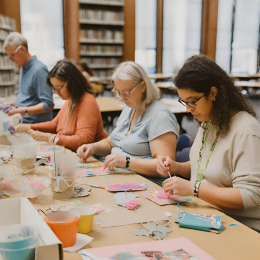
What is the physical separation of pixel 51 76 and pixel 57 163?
1407mm

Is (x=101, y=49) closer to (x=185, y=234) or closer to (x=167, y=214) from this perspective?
(x=167, y=214)

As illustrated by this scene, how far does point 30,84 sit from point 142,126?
184 centimetres

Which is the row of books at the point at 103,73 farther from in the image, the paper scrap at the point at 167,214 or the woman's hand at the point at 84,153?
the paper scrap at the point at 167,214

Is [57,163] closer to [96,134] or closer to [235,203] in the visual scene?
[235,203]

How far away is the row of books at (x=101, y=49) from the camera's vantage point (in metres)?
9.20

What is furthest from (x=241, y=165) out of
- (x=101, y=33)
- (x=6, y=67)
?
(x=101, y=33)

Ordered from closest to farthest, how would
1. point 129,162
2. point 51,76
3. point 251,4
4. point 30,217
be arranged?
1. point 30,217
2. point 129,162
3. point 51,76
4. point 251,4

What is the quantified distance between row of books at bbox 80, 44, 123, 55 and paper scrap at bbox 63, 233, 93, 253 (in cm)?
867

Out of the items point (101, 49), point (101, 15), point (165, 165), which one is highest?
point (101, 15)

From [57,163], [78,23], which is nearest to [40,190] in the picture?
[57,163]

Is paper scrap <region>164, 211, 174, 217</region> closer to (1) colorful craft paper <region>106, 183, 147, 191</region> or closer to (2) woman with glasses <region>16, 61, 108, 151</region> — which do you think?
(1) colorful craft paper <region>106, 183, 147, 191</region>

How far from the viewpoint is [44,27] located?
8.74 metres

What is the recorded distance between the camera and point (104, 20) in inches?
360

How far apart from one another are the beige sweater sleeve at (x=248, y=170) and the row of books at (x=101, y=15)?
27.7 feet
